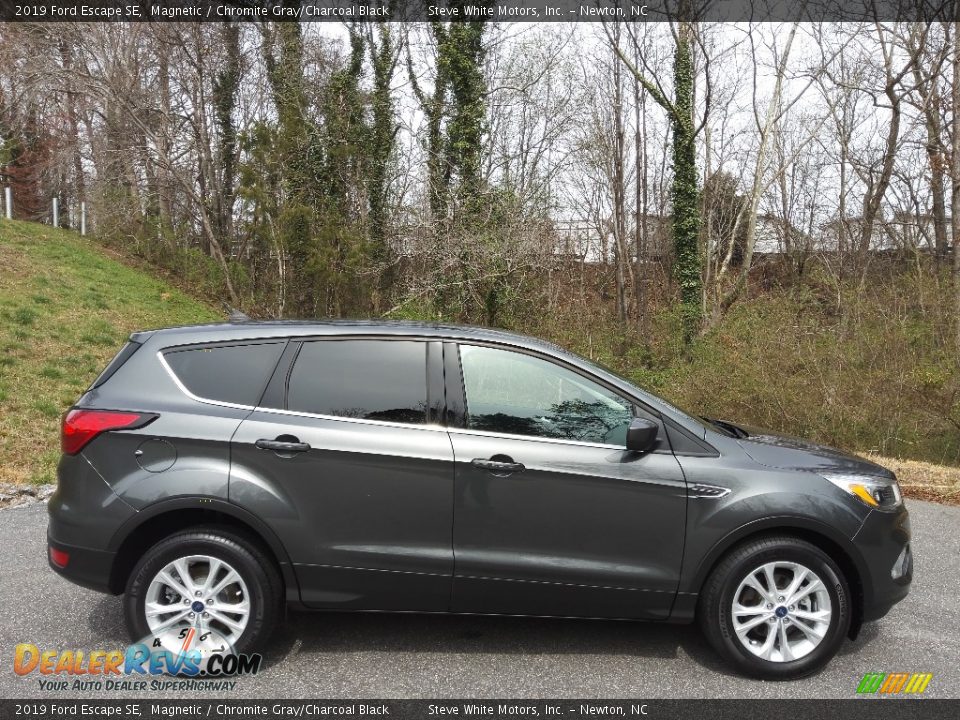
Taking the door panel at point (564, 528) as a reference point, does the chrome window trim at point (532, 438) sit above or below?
above

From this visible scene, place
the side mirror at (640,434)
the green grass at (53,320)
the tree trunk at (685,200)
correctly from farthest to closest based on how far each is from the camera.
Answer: the tree trunk at (685,200) → the green grass at (53,320) → the side mirror at (640,434)

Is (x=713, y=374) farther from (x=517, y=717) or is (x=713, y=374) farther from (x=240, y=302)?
(x=240, y=302)

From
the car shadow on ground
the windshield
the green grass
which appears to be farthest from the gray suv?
the green grass

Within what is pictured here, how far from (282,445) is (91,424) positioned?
99cm

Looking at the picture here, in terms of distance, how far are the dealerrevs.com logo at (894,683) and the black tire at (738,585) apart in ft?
0.69

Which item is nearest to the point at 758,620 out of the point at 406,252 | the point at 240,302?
the point at 406,252

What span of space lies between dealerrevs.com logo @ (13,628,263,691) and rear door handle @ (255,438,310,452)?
0.97 m

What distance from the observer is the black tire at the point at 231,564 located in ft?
11.7

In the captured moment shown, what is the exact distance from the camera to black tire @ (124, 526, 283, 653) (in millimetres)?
3562

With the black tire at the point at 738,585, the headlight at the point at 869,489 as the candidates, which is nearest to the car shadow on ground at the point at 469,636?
the black tire at the point at 738,585

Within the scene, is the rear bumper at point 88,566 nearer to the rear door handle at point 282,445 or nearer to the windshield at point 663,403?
the rear door handle at point 282,445

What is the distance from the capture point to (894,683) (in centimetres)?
358


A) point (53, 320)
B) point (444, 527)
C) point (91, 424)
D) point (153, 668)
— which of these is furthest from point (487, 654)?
point (53, 320)

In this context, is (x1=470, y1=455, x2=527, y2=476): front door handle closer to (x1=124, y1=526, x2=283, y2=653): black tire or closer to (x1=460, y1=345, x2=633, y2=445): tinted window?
(x1=460, y1=345, x2=633, y2=445): tinted window
